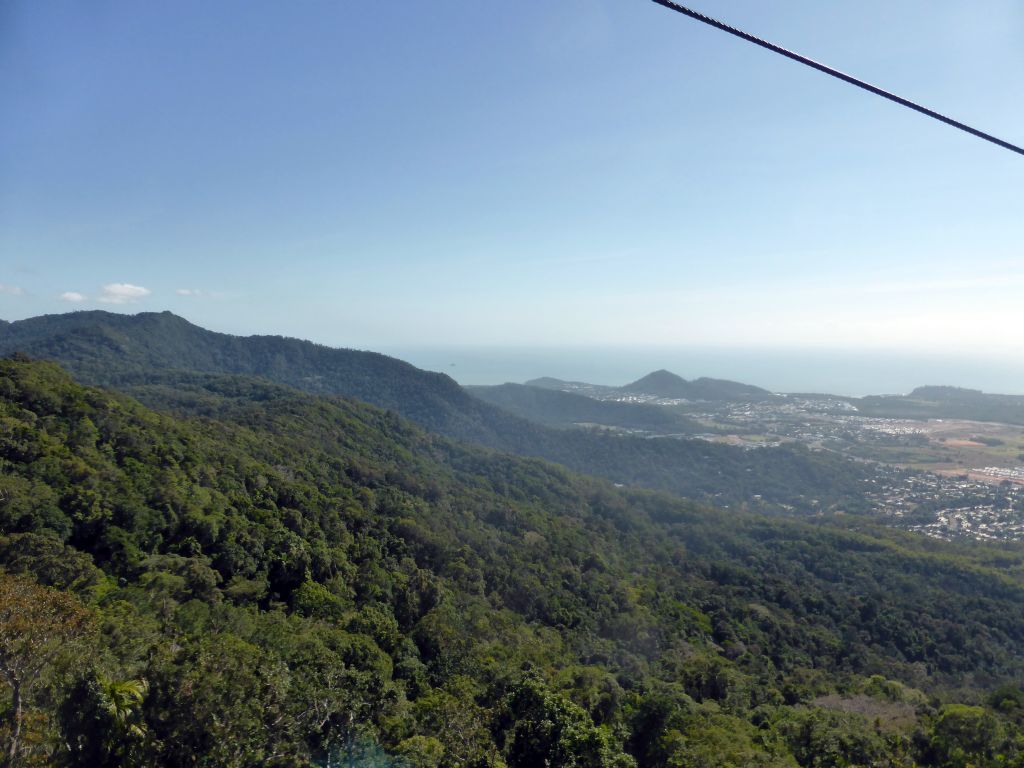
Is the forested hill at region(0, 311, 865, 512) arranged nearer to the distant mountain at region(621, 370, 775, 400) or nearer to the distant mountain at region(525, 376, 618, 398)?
the distant mountain at region(525, 376, 618, 398)

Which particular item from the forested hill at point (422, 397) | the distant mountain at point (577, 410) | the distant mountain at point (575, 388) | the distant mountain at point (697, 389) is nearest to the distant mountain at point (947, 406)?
the distant mountain at point (697, 389)

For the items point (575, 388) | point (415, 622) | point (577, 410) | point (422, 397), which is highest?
point (575, 388)

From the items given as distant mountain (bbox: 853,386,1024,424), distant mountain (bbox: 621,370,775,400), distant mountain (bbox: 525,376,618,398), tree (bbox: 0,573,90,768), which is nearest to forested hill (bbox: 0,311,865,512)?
distant mountain (bbox: 853,386,1024,424)

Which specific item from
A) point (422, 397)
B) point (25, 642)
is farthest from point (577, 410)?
point (25, 642)

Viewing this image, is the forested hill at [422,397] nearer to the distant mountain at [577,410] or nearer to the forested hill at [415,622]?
the distant mountain at [577,410]

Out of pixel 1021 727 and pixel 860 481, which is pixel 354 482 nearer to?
pixel 1021 727

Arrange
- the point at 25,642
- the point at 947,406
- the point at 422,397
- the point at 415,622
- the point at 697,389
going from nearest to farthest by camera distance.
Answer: the point at 25,642 < the point at 415,622 < the point at 422,397 < the point at 947,406 < the point at 697,389

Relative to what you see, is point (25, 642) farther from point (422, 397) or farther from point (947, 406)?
point (947, 406)
